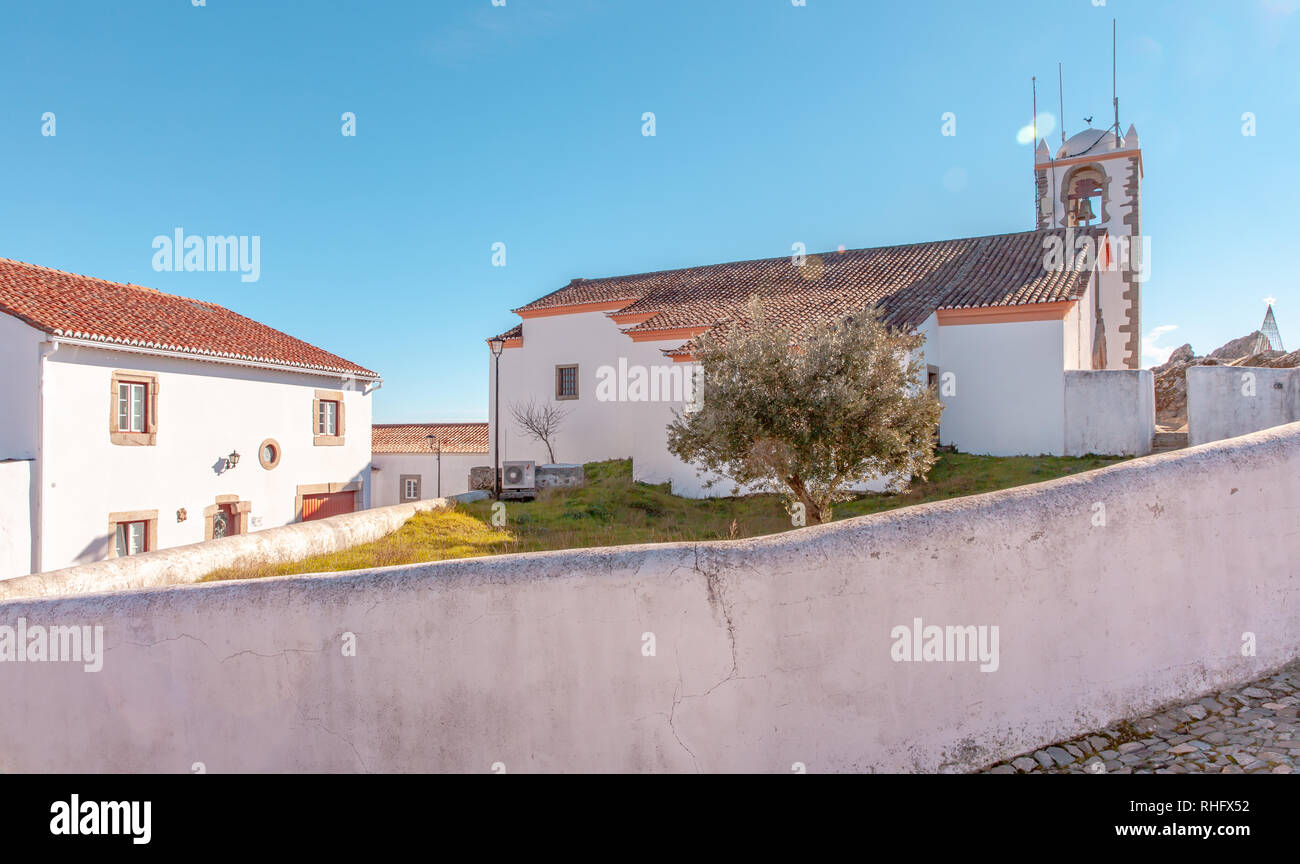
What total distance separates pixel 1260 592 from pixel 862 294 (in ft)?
49.7

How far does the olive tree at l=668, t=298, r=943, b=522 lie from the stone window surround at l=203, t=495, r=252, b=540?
12206 millimetres

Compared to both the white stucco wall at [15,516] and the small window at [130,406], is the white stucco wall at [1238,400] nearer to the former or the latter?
the small window at [130,406]

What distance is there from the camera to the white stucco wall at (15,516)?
475 inches

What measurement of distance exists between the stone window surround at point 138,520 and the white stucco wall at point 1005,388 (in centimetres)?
1786

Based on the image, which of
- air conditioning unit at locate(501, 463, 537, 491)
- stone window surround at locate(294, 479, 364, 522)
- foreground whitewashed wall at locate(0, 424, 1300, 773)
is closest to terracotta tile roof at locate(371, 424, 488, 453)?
stone window surround at locate(294, 479, 364, 522)

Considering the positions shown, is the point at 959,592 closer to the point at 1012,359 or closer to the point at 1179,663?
the point at 1179,663

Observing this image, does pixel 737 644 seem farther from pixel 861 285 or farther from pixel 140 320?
pixel 861 285

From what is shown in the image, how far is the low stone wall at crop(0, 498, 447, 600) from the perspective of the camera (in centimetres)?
702

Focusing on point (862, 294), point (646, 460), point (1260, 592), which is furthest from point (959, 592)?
point (862, 294)

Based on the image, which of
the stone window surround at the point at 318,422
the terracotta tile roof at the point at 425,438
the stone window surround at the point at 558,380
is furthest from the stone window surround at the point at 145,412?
the terracotta tile roof at the point at 425,438
